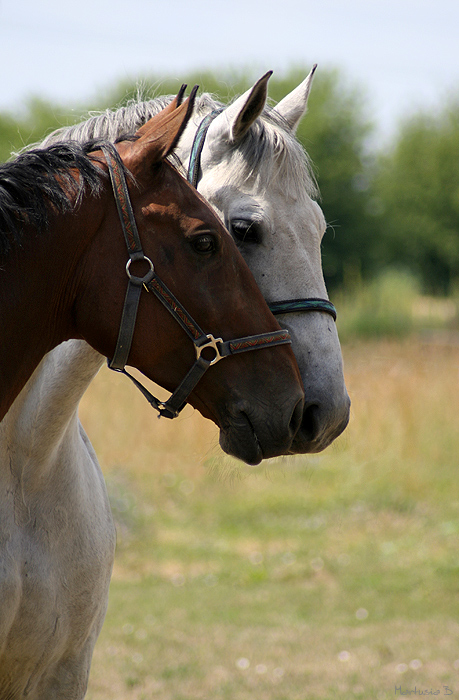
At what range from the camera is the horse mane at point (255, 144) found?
2352 millimetres

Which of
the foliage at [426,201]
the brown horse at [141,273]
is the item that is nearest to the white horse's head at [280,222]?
the brown horse at [141,273]

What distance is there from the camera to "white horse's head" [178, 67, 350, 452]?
2.11m

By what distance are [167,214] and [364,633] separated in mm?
4676

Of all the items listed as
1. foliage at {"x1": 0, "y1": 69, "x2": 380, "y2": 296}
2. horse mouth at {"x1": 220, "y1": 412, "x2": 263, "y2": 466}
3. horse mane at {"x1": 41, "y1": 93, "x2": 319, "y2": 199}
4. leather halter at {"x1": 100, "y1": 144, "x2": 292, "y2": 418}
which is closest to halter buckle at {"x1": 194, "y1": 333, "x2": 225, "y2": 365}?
leather halter at {"x1": 100, "y1": 144, "x2": 292, "y2": 418}

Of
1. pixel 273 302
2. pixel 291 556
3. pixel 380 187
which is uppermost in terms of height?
pixel 273 302

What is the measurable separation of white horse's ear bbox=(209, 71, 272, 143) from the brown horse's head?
464 mm

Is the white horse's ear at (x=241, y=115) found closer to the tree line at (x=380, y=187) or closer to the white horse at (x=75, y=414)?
the white horse at (x=75, y=414)

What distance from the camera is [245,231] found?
2.28 metres

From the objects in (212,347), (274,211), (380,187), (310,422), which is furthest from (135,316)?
(380,187)

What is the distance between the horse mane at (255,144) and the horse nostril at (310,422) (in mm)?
771

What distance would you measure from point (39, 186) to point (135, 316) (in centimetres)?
41

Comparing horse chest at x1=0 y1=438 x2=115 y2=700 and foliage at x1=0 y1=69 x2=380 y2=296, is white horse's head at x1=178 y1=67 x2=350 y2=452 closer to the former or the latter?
horse chest at x1=0 y1=438 x2=115 y2=700

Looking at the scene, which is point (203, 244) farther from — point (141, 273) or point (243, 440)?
point (243, 440)

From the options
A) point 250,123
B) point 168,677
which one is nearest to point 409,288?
point 168,677
